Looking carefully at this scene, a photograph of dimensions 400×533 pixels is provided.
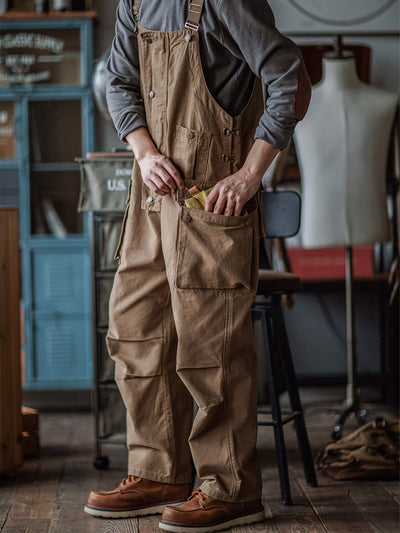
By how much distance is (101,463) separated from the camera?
87.0 inches

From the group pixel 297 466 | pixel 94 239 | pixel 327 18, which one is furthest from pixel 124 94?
pixel 327 18

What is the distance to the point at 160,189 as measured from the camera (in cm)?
164

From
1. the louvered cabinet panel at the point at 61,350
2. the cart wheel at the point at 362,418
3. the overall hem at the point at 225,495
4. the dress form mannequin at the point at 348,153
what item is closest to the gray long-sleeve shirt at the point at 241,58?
the overall hem at the point at 225,495

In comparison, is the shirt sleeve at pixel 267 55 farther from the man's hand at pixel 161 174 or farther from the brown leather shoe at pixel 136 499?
the brown leather shoe at pixel 136 499

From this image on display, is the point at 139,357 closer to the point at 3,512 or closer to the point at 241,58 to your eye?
the point at 3,512

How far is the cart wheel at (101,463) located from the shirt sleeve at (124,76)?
1.06 m

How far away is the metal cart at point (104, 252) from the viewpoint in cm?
220

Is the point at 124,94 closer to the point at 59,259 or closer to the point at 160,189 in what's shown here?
the point at 160,189

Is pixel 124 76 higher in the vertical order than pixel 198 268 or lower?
higher

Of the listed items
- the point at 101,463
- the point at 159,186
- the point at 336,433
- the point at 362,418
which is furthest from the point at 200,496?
the point at 362,418

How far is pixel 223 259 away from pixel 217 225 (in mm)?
81

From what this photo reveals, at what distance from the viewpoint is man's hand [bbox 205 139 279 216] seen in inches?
62.3

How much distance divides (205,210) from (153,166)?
6.5 inches

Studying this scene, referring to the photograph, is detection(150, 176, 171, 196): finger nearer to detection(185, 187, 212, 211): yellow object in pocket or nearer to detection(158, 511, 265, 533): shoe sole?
detection(185, 187, 212, 211): yellow object in pocket
